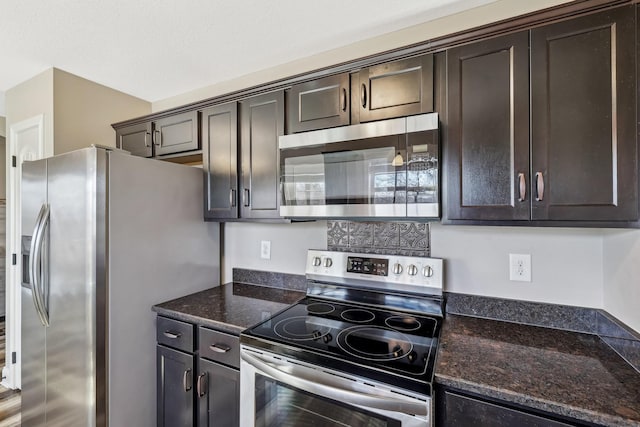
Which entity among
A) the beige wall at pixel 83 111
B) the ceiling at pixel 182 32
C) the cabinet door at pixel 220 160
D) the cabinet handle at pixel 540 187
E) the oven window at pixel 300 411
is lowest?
the oven window at pixel 300 411

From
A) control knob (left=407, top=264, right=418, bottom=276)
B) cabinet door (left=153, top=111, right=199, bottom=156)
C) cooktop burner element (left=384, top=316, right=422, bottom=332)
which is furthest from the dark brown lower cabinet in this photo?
cabinet door (left=153, top=111, right=199, bottom=156)

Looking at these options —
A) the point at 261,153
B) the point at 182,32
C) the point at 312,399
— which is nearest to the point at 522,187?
the point at 312,399

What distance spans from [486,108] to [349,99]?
63cm

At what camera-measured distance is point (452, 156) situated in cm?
131

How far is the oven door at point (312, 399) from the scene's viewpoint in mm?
1007

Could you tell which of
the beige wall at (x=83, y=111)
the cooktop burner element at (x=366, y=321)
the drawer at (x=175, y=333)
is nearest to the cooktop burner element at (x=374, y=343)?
the cooktop burner element at (x=366, y=321)

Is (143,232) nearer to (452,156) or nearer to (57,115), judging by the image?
(57,115)

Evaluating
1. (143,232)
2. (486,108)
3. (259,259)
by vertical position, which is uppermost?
(486,108)

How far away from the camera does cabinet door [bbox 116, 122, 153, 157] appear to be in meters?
2.29

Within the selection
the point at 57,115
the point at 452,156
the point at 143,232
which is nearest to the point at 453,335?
the point at 452,156

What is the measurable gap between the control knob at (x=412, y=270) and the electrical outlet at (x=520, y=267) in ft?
1.45

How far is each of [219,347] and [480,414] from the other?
115cm

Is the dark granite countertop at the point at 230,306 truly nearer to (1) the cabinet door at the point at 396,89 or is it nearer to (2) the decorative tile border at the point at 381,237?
(2) the decorative tile border at the point at 381,237

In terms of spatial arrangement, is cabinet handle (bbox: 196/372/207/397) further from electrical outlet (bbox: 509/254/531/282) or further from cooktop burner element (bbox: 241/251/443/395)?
electrical outlet (bbox: 509/254/531/282)
